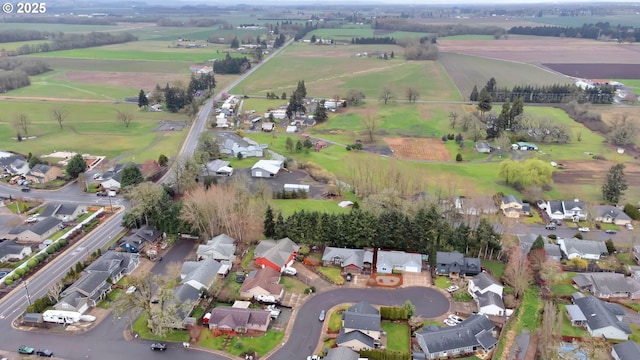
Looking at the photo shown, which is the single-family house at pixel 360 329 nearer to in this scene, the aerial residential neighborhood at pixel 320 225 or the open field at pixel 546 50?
the aerial residential neighborhood at pixel 320 225

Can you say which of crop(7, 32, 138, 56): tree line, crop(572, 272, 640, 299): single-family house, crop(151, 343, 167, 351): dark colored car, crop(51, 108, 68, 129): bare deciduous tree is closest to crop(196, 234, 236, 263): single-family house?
crop(151, 343, 167, 351): dark colored car

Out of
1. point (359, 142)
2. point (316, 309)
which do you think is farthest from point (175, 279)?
point (359, 142)

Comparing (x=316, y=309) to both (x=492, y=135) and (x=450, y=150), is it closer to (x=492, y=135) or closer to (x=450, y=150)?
(x=450, y=150)

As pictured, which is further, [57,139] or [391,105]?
[391,105]

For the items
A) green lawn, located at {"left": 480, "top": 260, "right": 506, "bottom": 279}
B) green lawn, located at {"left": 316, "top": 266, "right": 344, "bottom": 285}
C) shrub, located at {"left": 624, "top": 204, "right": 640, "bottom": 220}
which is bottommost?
green lawn, located at {"left": 316, "top": 266, "right": 344, "bottom": 285}

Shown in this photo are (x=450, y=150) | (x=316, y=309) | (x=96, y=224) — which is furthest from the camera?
(x=450, y=150)

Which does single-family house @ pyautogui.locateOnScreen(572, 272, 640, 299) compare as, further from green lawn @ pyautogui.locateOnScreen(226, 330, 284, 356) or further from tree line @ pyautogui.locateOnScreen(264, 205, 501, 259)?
green lawn @ pyautogui.locateOnScreen(226, 330, 284, 356)
